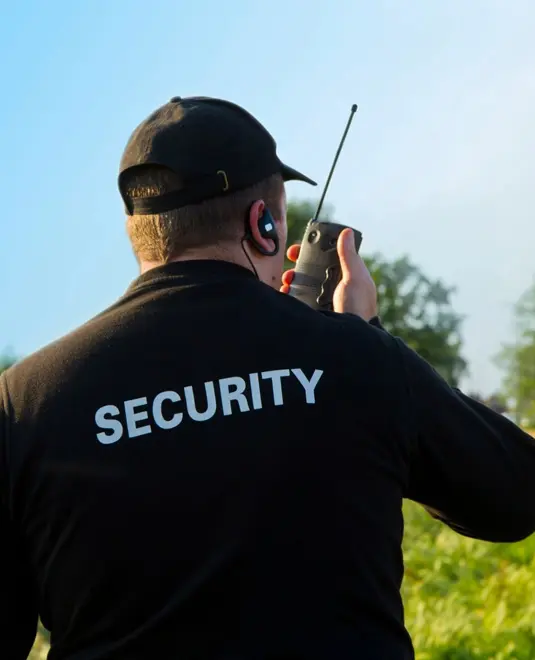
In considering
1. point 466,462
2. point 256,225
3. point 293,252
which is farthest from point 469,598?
point 256,225

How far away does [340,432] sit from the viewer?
6.84 ft

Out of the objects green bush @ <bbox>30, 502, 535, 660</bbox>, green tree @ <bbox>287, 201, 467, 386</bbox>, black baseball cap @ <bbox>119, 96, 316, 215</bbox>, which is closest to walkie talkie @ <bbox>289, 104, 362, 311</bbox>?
black baseball cap @ <bbox>119, 96, 316, 215</bbox>

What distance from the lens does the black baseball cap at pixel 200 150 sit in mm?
2299

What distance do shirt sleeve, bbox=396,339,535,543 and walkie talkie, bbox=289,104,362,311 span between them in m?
0.48

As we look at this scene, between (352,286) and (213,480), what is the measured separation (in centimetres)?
75

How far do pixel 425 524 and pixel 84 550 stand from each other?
7.65m

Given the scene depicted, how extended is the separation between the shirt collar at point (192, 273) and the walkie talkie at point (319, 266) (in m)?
0.44

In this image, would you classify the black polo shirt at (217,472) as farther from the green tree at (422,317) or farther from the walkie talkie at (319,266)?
the green tree at (422,317)

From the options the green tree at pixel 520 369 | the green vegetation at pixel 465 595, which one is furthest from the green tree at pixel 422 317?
the green vegetation at pixel 465 595

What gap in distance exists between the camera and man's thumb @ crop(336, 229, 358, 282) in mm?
2598

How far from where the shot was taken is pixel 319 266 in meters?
2.71

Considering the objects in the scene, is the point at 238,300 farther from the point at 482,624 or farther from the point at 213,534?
the point at 482,624

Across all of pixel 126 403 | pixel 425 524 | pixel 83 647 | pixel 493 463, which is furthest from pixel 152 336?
pixel 425 524

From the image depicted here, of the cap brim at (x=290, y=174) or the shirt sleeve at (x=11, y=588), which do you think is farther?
the cap brim at (x=290, y=174)
